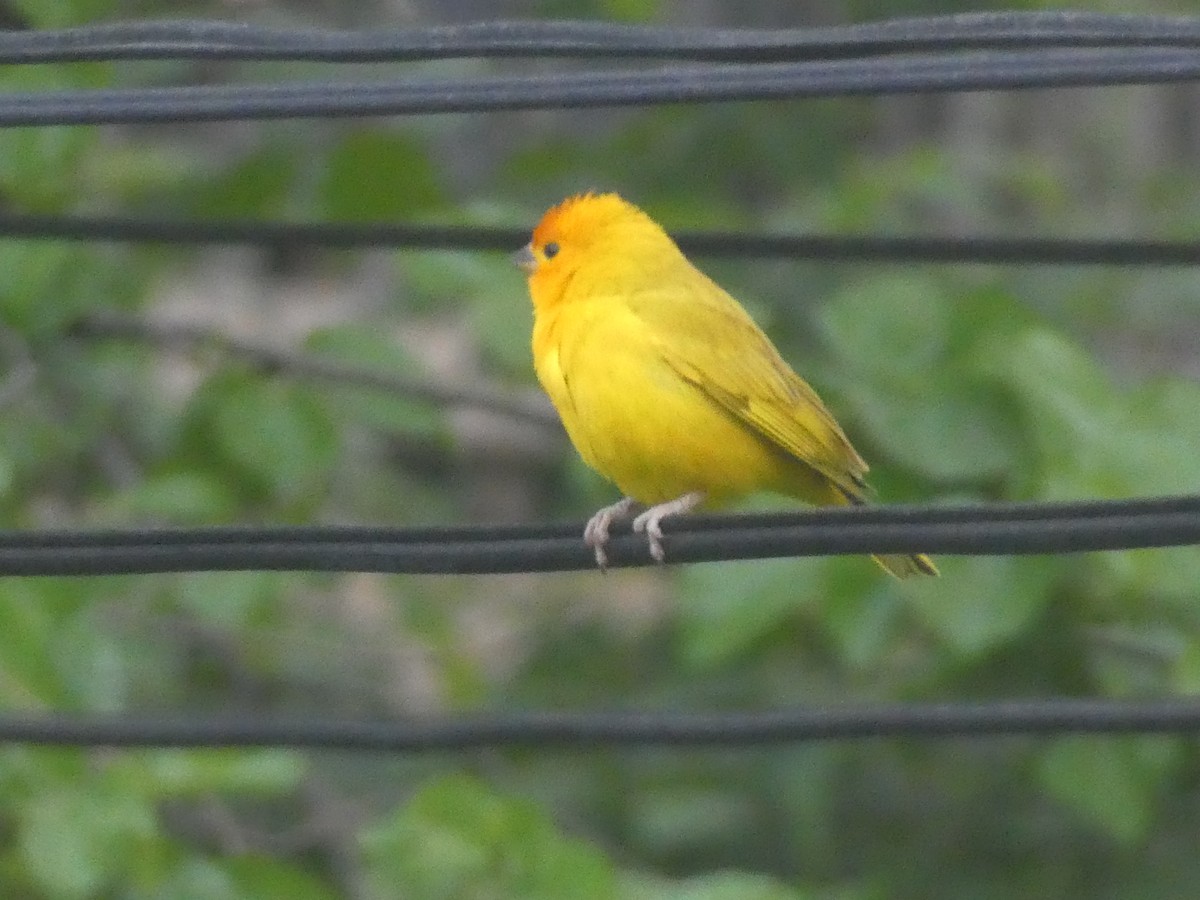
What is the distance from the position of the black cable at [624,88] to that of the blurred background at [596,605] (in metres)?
1.53

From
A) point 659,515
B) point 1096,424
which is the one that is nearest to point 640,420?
point 659,515

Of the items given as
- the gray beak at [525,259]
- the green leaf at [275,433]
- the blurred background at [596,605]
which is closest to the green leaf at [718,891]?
the blurred background at [596,605]

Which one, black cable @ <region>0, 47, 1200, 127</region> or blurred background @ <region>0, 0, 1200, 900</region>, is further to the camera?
blurred background @ <region>0, 0, 1200, 900</region>

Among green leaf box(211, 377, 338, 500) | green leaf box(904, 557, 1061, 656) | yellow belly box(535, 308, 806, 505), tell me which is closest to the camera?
yellow belly box(535, 308, 806, 505)

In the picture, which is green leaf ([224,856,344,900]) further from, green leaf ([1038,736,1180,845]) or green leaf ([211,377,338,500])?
green leaf ([1038,736,1180,845])

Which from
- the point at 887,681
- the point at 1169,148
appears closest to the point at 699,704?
the point at 887,681

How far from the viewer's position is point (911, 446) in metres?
5.14

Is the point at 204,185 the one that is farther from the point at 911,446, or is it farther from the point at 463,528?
the point at 463,528

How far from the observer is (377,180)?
5.91 meters

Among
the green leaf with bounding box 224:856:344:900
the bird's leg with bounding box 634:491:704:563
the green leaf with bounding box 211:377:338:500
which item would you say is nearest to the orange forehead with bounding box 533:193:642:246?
the bird's leg with bounding box 634:491:704:563

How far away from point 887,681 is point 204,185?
2.40 metres

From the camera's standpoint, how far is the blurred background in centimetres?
483

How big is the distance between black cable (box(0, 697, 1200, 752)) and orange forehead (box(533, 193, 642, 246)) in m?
1.49

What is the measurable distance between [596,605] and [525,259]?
3.95 m
